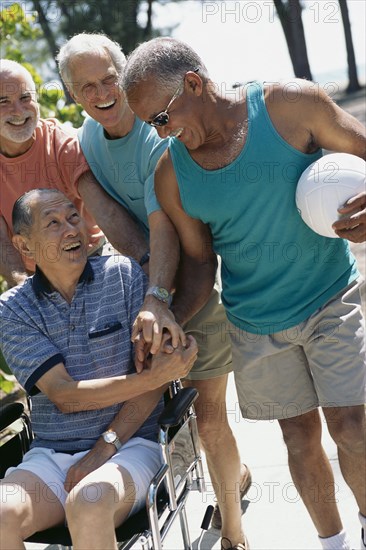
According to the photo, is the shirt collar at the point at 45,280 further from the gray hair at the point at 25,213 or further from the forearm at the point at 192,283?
the forearm at the point at 192,283

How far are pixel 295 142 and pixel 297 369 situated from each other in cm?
73

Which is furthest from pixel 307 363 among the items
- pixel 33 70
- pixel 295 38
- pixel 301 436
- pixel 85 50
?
pixel 295 38

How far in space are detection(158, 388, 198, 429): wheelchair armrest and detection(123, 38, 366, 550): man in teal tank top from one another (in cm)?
28

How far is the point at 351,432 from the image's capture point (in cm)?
279

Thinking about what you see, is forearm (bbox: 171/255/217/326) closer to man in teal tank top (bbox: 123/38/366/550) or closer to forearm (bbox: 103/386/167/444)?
man in teal tank top (bbox: 123/38/366/550)

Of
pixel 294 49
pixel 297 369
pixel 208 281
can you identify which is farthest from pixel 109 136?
pixel 294 49

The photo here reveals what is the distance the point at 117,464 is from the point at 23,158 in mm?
1351

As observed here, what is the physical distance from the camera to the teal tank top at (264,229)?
281 centimetres

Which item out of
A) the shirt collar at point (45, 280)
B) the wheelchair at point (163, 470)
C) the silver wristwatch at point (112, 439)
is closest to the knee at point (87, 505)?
the wheelchair at point (163, 470)

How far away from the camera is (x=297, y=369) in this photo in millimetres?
2971

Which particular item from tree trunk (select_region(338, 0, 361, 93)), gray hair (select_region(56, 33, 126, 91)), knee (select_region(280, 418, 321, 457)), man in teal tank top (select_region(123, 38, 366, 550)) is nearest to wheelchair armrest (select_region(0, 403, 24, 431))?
man in teal tank top (select_region(123, 38, 366, 550))

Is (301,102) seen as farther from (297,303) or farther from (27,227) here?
(27,227)

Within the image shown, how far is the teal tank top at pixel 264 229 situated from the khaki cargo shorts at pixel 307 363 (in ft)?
0.15

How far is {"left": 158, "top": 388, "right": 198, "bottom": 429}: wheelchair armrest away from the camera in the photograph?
267 centimetres
